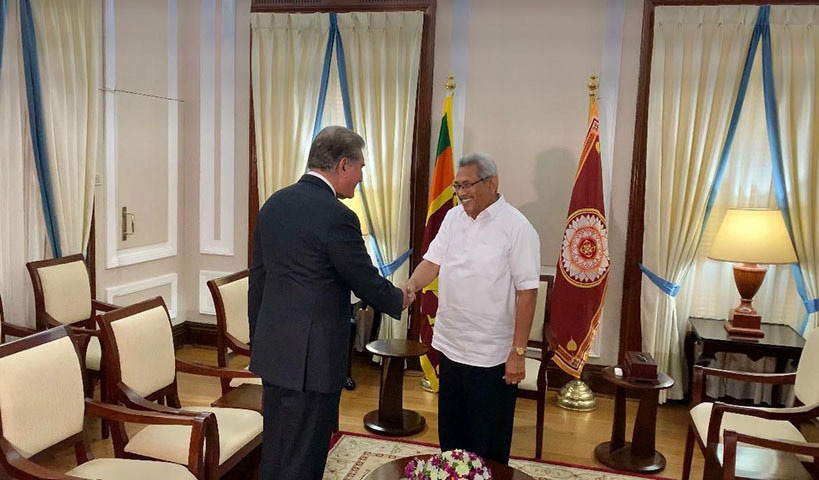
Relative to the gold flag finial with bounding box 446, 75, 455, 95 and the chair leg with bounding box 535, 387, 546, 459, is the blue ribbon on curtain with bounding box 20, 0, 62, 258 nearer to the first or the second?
the gold flag finial with bounding box 446, 75, 455, 95

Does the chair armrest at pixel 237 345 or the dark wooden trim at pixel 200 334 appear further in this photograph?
the dark wooden trim at pixel 200 334

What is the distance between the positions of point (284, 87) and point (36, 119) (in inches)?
60.7

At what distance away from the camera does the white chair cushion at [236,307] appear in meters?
3.12

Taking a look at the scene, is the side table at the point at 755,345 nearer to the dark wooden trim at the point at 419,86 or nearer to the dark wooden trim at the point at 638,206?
the dark wooden trim at the point at 638,206

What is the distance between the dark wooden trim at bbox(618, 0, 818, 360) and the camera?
4039 mm

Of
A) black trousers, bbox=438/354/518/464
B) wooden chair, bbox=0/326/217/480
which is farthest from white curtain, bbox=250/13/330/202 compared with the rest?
wooden chair, bbox=0/326/217/480

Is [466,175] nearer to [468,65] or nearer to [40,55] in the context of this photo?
[468,65]

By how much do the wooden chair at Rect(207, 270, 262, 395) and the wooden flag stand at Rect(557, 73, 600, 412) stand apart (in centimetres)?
196

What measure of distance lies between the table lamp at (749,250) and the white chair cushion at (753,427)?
3.18 ft

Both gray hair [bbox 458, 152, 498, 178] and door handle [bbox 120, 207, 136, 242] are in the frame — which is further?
door handle [bbox 120, 207, 136, 242]

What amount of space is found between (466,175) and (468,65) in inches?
82.9

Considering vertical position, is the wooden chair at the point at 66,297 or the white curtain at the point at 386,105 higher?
the white curtain at the point at 386,105

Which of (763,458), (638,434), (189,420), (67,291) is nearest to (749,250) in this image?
(638,434)

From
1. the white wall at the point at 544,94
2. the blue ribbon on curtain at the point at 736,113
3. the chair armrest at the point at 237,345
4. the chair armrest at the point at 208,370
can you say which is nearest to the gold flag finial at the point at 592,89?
the white wall at the point at 544,94
